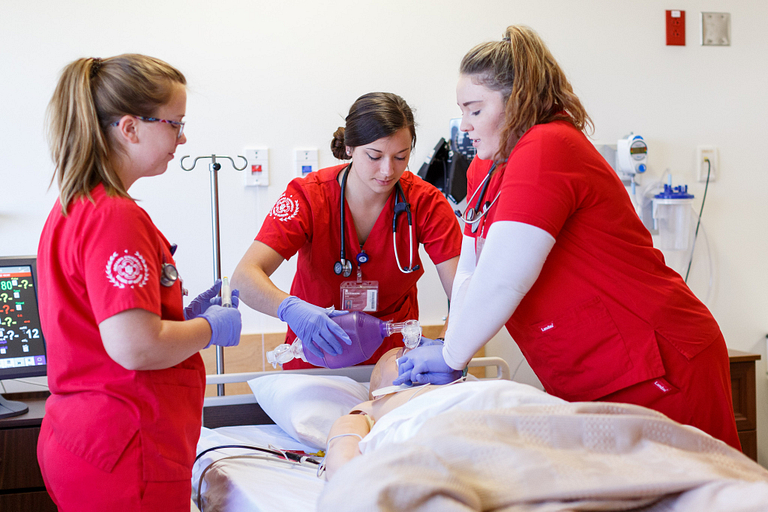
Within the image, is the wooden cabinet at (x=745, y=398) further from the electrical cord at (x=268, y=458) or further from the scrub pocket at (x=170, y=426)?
the scrub pocket at (x=170, y=426)

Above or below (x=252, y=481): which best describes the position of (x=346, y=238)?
above

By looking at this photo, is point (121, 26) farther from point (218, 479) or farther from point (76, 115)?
A: point (218, 479)

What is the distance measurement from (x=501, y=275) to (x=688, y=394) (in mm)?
423

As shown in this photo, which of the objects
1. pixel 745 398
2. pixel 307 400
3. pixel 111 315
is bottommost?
pixel 745 398

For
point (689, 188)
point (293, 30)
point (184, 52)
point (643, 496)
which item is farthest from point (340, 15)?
point (643, 496)

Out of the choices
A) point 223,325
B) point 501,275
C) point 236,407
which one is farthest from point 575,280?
point 236,407

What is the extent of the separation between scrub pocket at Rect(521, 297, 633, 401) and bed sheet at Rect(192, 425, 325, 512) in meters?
0.56

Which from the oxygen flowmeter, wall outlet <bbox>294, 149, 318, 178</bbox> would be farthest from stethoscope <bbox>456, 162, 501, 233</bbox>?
the oxygen flowmeter

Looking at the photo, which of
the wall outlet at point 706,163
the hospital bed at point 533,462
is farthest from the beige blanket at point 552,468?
the wall outlet at point 706,163

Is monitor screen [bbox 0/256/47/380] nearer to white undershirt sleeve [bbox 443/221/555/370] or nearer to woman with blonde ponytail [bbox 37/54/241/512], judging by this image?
woman with blonde ponytail [bbox 37/54/241/512]

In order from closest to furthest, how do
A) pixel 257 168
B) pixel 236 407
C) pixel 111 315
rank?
pixel 111 315 → pixel 236 407 → pixel 257 168

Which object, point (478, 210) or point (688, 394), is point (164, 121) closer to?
point (478, 210)

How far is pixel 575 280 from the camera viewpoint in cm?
118

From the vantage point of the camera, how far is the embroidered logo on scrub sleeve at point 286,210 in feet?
6.06
